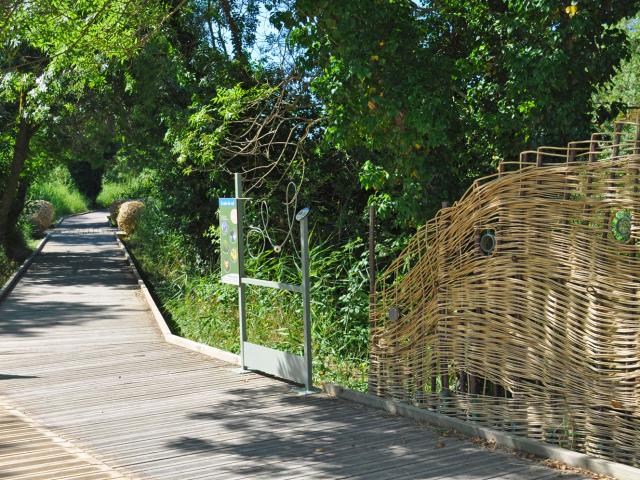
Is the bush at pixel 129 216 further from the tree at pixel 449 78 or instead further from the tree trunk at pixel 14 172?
the tree at pixel 449 78

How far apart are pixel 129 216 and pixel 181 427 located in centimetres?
2940

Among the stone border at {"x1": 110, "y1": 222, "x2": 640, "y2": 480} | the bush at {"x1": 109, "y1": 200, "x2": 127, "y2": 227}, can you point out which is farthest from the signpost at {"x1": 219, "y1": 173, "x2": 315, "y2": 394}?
the bush at {"x1": 109, "y1": 200, "x2": 127, "y2": 227}

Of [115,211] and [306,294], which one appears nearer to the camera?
[306,294]

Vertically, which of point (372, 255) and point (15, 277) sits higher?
point (372, 255)

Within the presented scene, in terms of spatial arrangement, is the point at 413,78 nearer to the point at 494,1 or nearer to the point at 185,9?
the point at 494,1

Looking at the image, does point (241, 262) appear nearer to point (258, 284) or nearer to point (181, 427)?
point (258, 284)

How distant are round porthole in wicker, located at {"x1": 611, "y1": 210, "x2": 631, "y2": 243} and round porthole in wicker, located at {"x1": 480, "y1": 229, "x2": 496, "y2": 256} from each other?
1181mm

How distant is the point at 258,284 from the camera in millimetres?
9406

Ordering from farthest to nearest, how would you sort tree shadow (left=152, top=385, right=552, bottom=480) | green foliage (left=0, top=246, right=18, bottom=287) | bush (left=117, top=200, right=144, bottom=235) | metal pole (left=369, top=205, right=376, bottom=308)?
bush (left=117, top=200, right=144, bottom=235) < green foliage (left=0, top=246, right=18, bottom=287) < metal pole (left=369, top=205, right=376, bottom=308) < tree shadow (left=152, top=385, right=552, bottom=480)

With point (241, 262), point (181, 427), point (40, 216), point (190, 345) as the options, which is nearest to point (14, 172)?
point (40, 216)

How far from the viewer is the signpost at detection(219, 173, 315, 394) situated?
28.0ft

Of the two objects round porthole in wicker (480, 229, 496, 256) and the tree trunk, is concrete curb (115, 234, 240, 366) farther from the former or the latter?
the tree trunk

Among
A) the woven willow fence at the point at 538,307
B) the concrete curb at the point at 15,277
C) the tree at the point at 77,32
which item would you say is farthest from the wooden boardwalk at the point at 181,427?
the concrete curb at the point at 15,277

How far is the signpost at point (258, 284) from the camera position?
8539 mm
